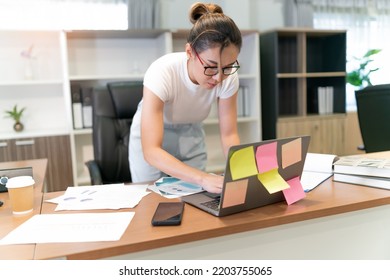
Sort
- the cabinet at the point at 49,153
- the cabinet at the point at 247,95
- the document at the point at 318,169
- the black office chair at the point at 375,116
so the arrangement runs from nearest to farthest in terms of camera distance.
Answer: the document at the point at 318,169 → the black office chair at the point at 375,116 → the cabinet at the point at 49,153 → the cabinet at the point at 247,95

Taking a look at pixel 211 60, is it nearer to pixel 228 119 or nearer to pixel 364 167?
pixel 228 119

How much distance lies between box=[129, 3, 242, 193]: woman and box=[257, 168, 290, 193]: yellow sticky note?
0.55 ft

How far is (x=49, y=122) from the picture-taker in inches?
122

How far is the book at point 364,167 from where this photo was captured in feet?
3.88

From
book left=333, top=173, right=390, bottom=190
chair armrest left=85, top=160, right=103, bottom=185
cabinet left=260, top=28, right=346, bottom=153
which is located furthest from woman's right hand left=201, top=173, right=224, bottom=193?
cabinet left=260, top=28, right=346, bottom=153

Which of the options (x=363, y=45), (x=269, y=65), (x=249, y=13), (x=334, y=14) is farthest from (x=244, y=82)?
(x=363, y=45)

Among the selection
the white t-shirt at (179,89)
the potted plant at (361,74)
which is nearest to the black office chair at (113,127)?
the white t-shirt at (179,89)

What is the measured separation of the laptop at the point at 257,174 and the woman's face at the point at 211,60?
1.19ft

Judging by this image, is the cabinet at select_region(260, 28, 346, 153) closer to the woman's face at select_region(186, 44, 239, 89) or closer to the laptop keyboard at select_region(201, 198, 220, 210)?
the woman's face at select_region(186, 44, 239, 89)

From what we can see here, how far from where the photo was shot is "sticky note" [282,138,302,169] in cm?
99

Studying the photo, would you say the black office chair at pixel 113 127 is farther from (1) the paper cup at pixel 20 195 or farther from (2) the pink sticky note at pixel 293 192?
(2) the pink sticky note at pixel 293 192

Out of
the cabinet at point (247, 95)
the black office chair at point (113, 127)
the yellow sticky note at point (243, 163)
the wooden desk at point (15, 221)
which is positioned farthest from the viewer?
the cabinet at point (247, 95)

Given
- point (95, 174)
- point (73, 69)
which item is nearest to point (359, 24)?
point (73, 69)

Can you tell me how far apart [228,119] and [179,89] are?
262 mm
